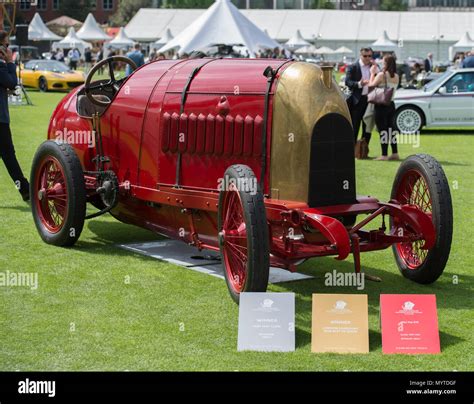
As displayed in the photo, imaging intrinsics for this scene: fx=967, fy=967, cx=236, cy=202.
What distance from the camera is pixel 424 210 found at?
8.05 meters

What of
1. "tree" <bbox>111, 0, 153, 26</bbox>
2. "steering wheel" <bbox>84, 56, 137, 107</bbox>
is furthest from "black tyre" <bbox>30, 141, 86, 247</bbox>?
"tree" <bbox>111, 0, 153, 26</bbox>

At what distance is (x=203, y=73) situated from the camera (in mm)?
8148

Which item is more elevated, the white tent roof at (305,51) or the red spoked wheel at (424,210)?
the red spoked wheel at (424,210)

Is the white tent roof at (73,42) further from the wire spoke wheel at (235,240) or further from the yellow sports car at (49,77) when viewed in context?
the wire spoke wheel at (235,240)

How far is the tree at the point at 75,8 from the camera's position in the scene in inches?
4734

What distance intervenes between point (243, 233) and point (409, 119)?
609 inches

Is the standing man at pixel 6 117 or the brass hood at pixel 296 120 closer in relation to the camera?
the brass hood at pixel 296 120

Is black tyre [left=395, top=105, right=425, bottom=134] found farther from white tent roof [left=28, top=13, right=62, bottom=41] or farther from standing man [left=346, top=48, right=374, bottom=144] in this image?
white tent roof [left=28, top=13, right=62, bottom=41]

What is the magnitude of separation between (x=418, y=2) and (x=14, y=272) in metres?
133

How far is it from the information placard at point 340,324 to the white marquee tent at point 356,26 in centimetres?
8082

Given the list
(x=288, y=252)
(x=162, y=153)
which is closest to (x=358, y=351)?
(x=288, y=252)

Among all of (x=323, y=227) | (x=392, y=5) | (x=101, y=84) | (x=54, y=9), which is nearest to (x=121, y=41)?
(x=101, y=84)

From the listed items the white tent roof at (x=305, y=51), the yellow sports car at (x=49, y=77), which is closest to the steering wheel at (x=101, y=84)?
the yellow sports car at (x=49, y=77)
